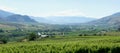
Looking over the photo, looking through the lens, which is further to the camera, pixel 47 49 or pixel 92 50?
pixel 47 49

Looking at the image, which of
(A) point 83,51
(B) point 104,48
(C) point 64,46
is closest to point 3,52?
(C) point 64,46

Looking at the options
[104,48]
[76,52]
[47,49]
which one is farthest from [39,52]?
[104,48]

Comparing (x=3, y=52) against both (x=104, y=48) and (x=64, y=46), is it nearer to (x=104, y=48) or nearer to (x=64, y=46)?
(x=64, y=46)

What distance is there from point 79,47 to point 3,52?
16361mm

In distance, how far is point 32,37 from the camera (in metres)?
141

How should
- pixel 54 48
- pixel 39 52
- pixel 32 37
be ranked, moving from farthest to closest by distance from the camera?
1. pixel 32 37
2. pixel 54 48
3. pixel 39 52

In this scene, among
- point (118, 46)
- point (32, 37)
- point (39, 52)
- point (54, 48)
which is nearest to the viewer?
point (118, 46)

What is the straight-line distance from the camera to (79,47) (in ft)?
193

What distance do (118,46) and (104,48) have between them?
3115mm

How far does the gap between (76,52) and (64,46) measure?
6.04 metres

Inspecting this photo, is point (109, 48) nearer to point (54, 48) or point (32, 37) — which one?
point (54, 48)

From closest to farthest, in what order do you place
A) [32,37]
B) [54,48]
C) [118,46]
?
[118,46] → [54,48] → [32,37]

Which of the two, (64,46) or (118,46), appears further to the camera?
(64,46)

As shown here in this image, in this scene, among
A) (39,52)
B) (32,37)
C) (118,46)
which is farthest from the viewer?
(32,37)
